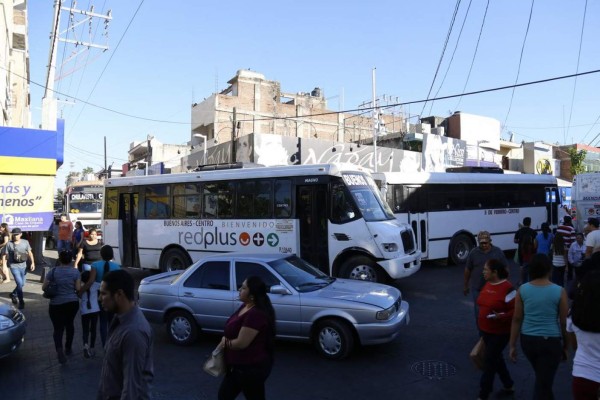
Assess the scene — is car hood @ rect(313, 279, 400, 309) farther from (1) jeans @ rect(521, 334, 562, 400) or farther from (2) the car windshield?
(1) jeans @ rect(521, 334, 562, 400)

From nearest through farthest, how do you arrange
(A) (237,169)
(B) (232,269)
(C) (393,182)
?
1. (B) (232,269)
2. (A) (237,169)
3. (C) (393,182)

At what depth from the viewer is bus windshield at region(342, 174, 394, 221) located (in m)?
11.0

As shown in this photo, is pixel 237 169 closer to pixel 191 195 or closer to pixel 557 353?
pixel 191 195

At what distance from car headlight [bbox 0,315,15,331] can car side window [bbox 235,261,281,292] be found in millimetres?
3205

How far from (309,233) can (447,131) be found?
36.0 metres

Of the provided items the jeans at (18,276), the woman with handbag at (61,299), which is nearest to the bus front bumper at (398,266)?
the woman with handbag at (61,299)

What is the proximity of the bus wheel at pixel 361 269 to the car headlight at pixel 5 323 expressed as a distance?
6626mm

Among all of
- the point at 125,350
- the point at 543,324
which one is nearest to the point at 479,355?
the point at 543,324

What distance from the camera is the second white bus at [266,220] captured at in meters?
10.9

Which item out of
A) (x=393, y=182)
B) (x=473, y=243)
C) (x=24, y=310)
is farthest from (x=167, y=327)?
(x=473, y=243)

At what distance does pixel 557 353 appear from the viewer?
4305 millimetres

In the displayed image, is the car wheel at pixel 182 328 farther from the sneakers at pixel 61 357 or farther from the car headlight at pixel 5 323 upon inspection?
the car headlight at pixel 5 323

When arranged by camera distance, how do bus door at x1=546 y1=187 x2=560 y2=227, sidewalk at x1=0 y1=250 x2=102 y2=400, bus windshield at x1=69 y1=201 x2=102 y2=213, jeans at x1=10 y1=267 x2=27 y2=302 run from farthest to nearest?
bus windshield at x1=69 y1=201 x2=102 y2=213 → bus door at x1=546 y1=187 x2=560 y2=227 → jeans at x1=10 y1=267 x2=27 y2=302 → sidewalk at x1=0 y1=250 x2=102 y2=400

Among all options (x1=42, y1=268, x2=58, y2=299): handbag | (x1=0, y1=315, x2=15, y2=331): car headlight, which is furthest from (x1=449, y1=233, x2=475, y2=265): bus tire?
(x1=0, y1=315, x2=15, y2=331): car headlight
